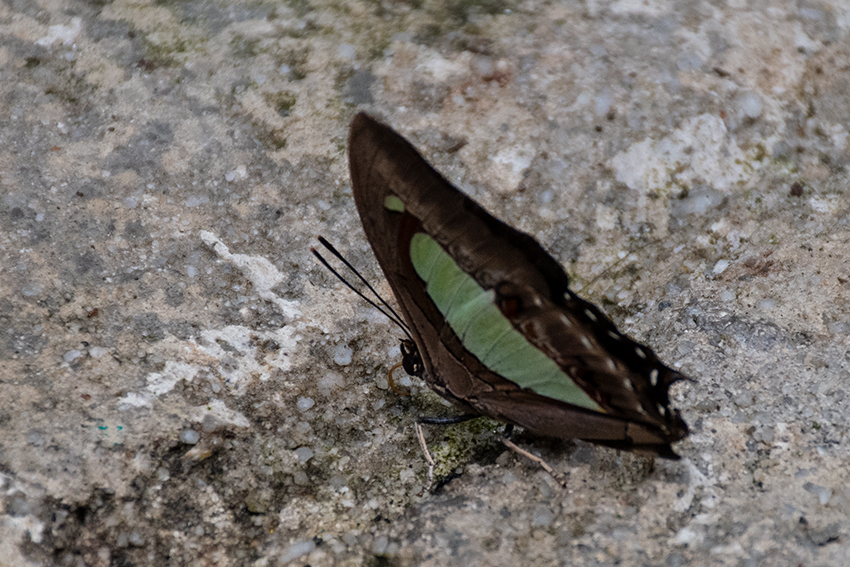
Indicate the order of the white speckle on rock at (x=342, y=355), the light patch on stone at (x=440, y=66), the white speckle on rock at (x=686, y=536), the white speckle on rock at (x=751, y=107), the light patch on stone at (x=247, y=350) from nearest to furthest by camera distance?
1. the white speckle on rock at (x=686, y=536)
2. the light patch on stone at (x=247, y=350)
3. the white speckle on rock at (x=342, y=355)
4. the white speckle on rock at (x=751, y=107)
5. the light patch on stone at (x=440, y=66)

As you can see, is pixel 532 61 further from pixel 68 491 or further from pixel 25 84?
pixel 68 491

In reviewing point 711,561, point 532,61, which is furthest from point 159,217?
point 711,561

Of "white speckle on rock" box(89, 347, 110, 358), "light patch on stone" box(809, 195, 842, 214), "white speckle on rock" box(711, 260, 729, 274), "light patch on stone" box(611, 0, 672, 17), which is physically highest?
"light patch on stone" box(611, 0, 672, 17)

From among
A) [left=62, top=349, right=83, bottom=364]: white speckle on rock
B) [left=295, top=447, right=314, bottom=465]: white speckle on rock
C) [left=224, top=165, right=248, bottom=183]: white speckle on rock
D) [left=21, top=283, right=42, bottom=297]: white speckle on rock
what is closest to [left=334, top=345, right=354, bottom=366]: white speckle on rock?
[left=295, top=447, right=314, bottom=465]: white speckle on rock

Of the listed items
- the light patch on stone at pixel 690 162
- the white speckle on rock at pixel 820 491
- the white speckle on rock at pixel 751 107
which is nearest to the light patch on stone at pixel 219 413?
the light patch on stone at pixel 690 162

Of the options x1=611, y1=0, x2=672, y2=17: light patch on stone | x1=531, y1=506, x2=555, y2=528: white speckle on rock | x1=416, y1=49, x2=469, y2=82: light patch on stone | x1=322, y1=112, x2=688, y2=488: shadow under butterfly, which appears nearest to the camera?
x1=322, y1=112, x2=688, y2=488: shadow under butterfly

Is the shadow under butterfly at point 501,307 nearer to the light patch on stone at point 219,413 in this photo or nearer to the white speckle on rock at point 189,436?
the light patch on stone at point 219,413

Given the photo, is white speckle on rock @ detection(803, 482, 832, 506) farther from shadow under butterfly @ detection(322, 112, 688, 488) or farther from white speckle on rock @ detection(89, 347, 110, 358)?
white speckle on rock @ detection(89, 347, 110, 358)
